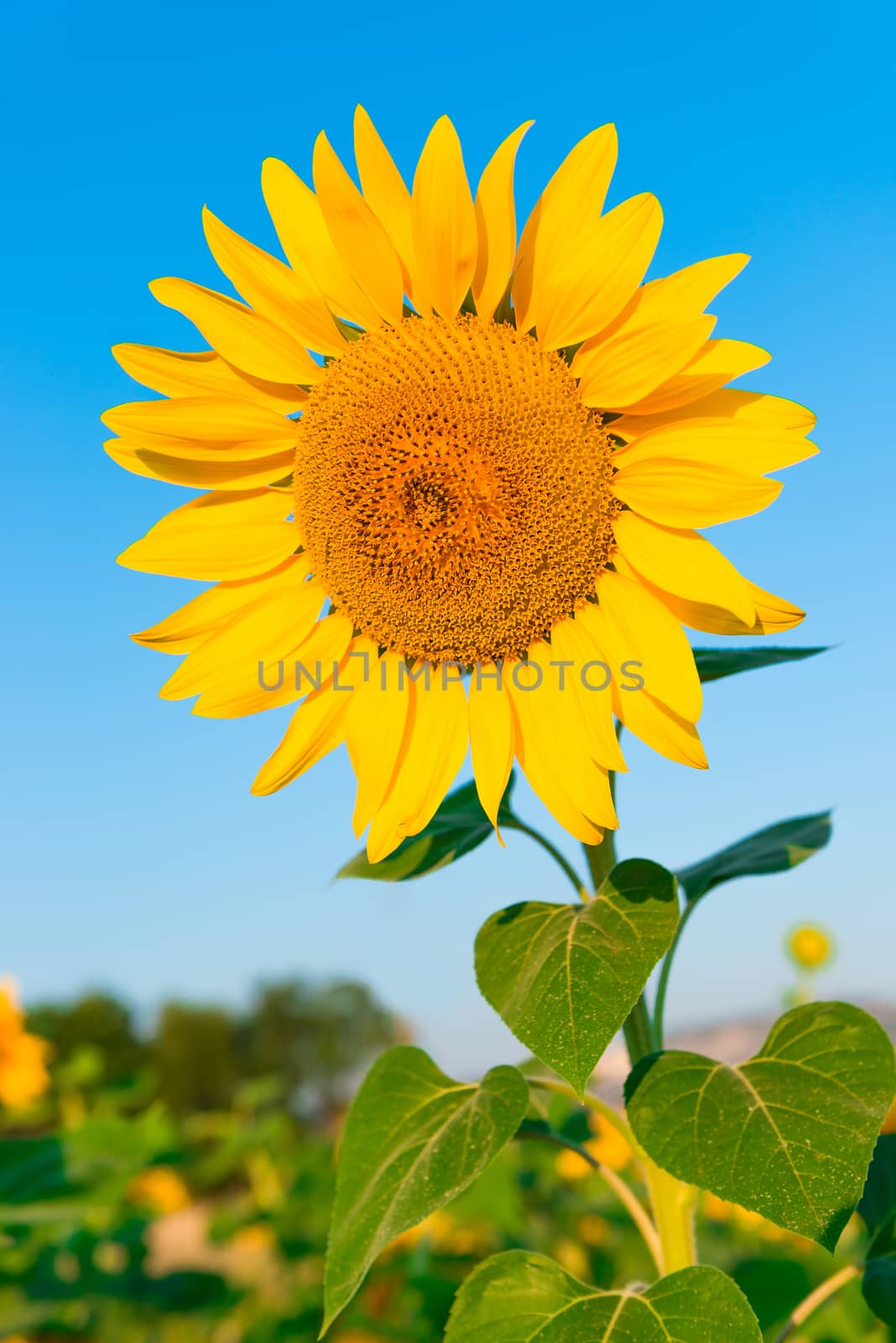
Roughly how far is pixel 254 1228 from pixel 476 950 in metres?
6.58

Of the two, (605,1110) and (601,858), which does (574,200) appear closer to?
(601,858)

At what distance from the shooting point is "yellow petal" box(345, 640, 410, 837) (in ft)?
6.03

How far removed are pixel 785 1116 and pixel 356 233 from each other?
55.7 inches

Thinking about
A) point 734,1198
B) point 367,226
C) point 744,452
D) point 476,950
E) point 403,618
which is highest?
point 367,226

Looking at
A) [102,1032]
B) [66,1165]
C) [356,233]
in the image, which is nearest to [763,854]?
[356,233]

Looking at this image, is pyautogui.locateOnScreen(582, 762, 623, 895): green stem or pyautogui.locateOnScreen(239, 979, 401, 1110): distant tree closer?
pyautogui.locateOnScreen(582, 762, 623, 895): green stem

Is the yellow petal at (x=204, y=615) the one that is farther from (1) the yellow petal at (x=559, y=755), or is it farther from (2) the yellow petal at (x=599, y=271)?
(2) the yellow petal at (x=599, y=271)

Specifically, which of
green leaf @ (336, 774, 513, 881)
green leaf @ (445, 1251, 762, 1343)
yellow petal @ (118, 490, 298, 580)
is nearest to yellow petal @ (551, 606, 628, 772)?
green leaf @ (336, 774, 513, 881)

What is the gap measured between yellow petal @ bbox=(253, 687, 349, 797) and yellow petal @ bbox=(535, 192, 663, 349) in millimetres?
697

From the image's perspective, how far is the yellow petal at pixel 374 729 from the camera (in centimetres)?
184

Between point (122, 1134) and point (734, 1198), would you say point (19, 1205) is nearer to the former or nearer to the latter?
point (122, 1134)

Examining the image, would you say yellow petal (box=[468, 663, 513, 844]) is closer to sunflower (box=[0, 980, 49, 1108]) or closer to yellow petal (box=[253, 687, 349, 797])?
yellow petal (box=[253, 687, 349, 797])

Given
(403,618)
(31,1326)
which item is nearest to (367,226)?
(403,618)

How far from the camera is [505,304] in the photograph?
1.78 m
